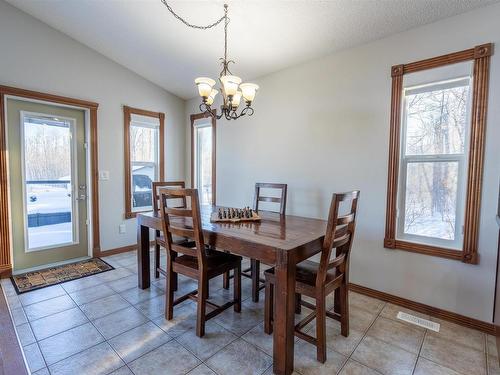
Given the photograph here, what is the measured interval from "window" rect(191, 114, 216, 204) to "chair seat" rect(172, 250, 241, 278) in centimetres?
205

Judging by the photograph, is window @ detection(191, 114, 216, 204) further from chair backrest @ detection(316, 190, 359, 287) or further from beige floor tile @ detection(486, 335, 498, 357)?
beige floor tile @ detection(486, 335, 498, 357)

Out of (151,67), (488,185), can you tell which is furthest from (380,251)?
(151,67)

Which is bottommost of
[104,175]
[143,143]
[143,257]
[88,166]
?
[143,257]

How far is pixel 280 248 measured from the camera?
1.58 m

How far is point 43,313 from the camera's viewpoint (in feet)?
7.48

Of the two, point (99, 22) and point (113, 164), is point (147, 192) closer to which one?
point (113, 164)

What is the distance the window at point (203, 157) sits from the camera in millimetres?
4371

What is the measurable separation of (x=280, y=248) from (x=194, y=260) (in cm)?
98

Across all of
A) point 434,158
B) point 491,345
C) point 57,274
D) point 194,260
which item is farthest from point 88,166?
point 491,345

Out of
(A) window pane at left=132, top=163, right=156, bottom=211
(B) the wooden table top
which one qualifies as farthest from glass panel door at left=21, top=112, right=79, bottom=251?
(B) the wooden table top

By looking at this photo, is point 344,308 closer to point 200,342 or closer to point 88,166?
point 200,342

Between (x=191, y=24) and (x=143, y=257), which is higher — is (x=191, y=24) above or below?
above

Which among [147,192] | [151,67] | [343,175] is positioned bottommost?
[147,192]

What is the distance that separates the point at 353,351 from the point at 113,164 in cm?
366
